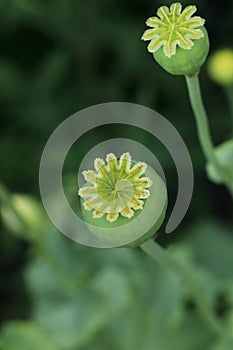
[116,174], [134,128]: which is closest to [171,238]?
[134,128]

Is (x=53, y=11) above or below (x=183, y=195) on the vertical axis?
above

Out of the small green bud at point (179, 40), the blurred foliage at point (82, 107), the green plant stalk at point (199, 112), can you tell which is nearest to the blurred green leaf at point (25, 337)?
the blurred foliage at point (82, 107)

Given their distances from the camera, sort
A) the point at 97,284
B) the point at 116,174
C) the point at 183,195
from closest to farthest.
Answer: the point at 116,174, the point at 183,195, the point at 97,284

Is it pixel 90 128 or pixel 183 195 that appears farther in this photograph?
pixel 90 128

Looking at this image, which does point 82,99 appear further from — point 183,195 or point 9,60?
point 183,195

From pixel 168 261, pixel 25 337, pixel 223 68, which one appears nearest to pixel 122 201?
pixel 168 261

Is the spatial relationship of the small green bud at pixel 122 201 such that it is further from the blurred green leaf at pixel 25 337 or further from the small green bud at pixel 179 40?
the blurred green leaf at pixel 25 337

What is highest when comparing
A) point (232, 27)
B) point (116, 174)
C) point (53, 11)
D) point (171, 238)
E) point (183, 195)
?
point (232, 27)
